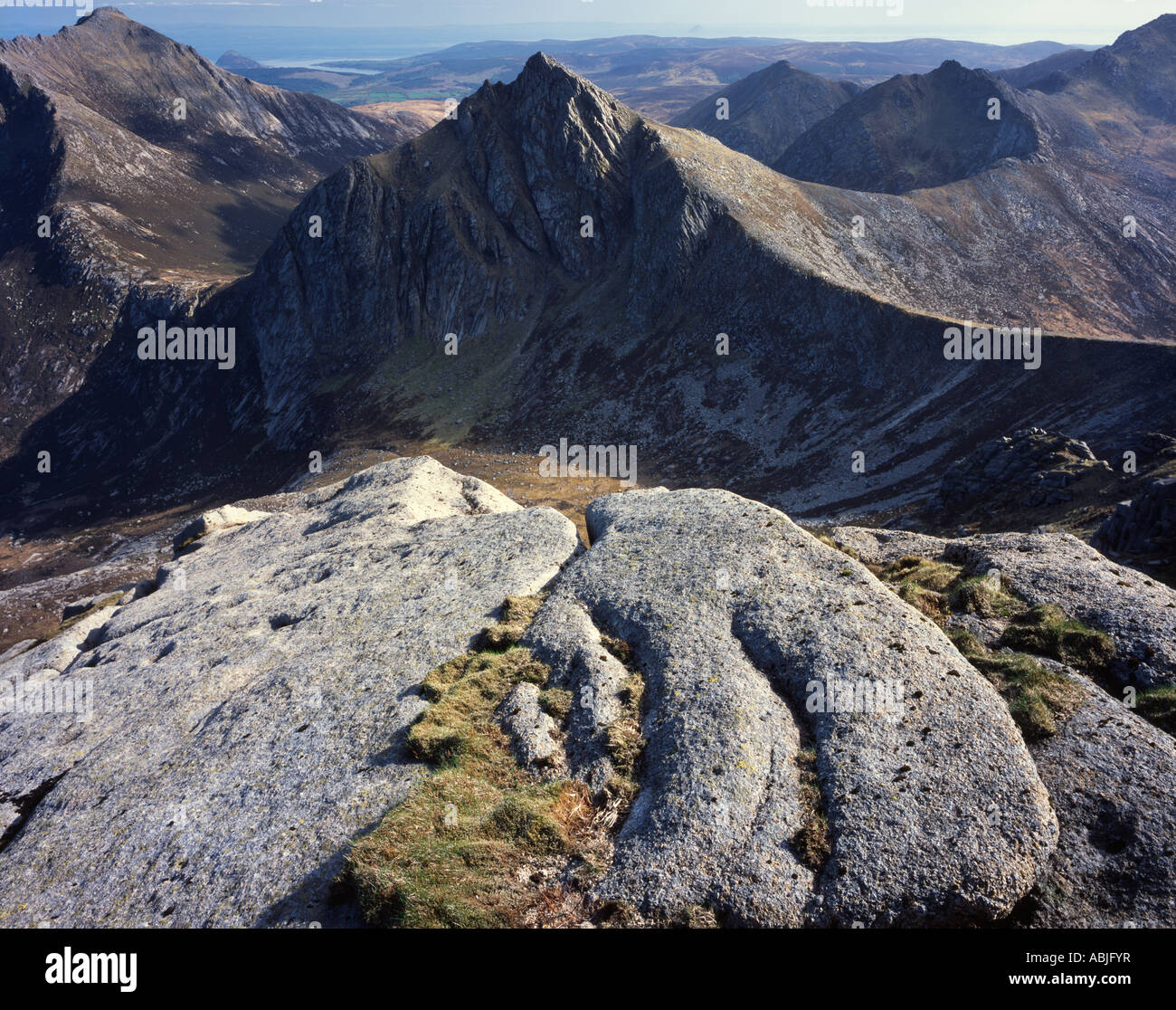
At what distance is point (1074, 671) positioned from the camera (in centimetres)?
2069

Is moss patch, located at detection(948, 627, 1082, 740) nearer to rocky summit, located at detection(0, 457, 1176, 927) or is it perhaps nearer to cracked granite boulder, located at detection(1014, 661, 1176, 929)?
rocky summit, located at detection(0, 457, 1176, 927)

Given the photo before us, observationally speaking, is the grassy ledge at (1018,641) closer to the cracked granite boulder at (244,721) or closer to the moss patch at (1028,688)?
the moss patch at (1028,688)

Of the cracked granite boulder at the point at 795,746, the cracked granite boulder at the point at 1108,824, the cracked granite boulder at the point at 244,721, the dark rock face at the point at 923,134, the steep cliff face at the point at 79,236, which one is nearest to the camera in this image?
the cracked granite boulder at the point at 1108,824

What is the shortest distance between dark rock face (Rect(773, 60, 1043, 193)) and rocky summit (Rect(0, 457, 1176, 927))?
167 metres

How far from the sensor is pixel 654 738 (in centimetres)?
2014

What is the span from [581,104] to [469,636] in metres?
114

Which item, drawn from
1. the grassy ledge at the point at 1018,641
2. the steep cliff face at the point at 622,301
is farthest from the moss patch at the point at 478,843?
the steep cliff face at the point at 622,301

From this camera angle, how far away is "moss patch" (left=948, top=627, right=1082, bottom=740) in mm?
18469

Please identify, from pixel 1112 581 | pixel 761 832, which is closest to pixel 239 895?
pixel 761 832

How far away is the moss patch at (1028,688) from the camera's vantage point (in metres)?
18.5

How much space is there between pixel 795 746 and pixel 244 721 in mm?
21110

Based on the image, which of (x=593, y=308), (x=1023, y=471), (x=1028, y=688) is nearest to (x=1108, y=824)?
(x=1028, y=688)

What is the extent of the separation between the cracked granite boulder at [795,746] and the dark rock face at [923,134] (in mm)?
168315

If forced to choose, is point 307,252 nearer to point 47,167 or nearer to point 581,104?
point 581,104
